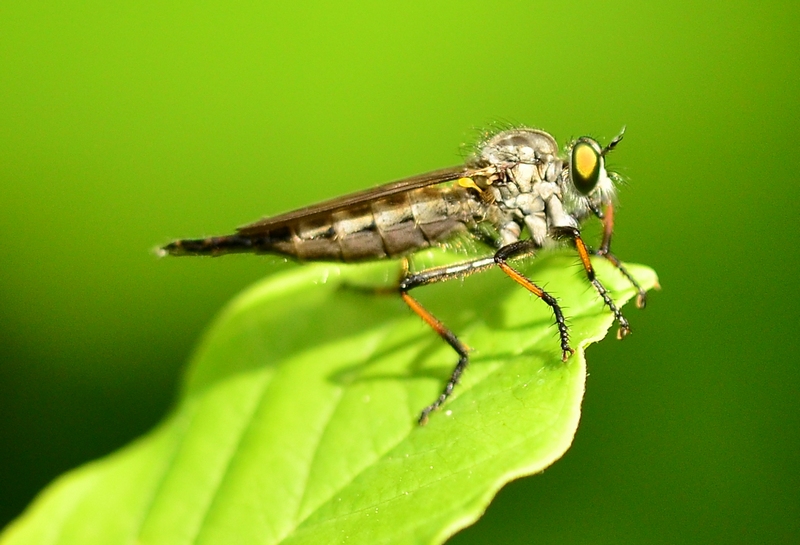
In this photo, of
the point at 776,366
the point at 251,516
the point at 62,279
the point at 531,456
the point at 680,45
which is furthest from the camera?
the point at 62,279

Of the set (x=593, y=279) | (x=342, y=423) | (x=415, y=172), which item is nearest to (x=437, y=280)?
(x=593, y=279)

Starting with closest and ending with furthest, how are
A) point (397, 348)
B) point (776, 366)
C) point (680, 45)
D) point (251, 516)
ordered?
point (251, 516) < point (397, 348) < point (776, 366) < point (680, 45)

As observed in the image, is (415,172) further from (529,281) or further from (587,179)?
(529,281)

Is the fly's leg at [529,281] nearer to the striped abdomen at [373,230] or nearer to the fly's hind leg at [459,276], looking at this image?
the fly's hind leg at [459,276]

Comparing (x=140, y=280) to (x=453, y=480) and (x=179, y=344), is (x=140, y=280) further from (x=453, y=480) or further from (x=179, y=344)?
→ (x=453, y=480)

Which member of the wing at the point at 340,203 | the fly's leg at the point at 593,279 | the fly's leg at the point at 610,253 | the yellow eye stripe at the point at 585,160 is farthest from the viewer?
the yellow eye stripe at the point at 585,160

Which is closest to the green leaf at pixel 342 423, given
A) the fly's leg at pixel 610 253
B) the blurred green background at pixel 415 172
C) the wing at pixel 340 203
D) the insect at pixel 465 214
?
the fly's leg at pixel 610 253

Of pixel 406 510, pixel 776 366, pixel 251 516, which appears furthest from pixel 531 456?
pixel 776 366
